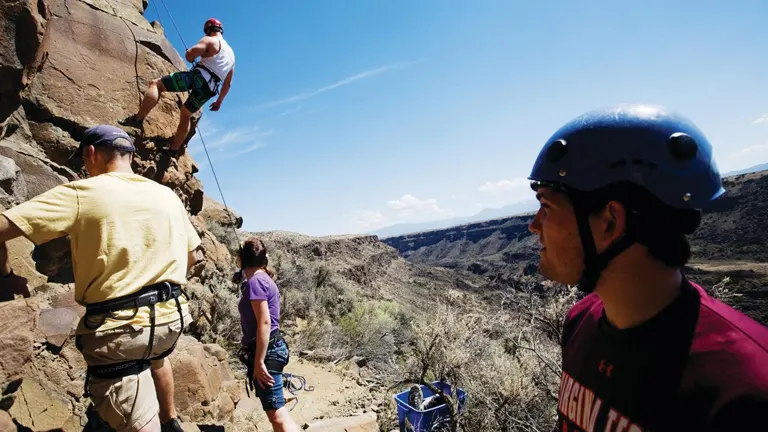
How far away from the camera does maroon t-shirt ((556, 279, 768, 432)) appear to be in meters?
0.86

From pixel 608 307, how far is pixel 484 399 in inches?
166

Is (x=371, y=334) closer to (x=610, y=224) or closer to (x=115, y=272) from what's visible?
(x=115, y=272)

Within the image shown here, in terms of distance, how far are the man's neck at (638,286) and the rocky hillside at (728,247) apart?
334 cm

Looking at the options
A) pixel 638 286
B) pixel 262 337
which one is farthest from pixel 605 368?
pixel 262 337

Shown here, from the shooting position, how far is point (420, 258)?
112 meters

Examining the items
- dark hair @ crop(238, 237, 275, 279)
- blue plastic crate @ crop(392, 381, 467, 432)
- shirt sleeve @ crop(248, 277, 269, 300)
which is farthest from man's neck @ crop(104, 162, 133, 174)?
blue plastic crate @ crop(392, 381, 467, 432)

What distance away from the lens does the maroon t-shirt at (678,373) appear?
86 centimetres

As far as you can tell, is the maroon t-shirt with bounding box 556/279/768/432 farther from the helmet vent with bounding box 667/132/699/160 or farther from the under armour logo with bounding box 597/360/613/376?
the helmet vent with bounding box 667/132/699/160

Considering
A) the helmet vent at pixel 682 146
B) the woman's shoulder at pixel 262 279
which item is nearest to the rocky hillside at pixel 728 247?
the woman's shoulder at pixel 262 279

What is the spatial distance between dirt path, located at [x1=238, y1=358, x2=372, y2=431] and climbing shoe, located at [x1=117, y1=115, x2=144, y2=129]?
12.8 feet

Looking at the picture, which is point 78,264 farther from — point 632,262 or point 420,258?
point 420,258

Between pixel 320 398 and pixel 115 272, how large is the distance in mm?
4838

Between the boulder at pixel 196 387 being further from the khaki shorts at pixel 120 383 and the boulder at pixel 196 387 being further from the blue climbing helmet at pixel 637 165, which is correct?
the blue climbing helmet at pixel 637 165

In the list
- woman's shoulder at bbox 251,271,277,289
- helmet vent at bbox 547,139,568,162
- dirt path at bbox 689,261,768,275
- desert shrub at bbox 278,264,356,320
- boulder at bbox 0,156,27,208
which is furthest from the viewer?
dirt path at bbox 689,261,768,275
